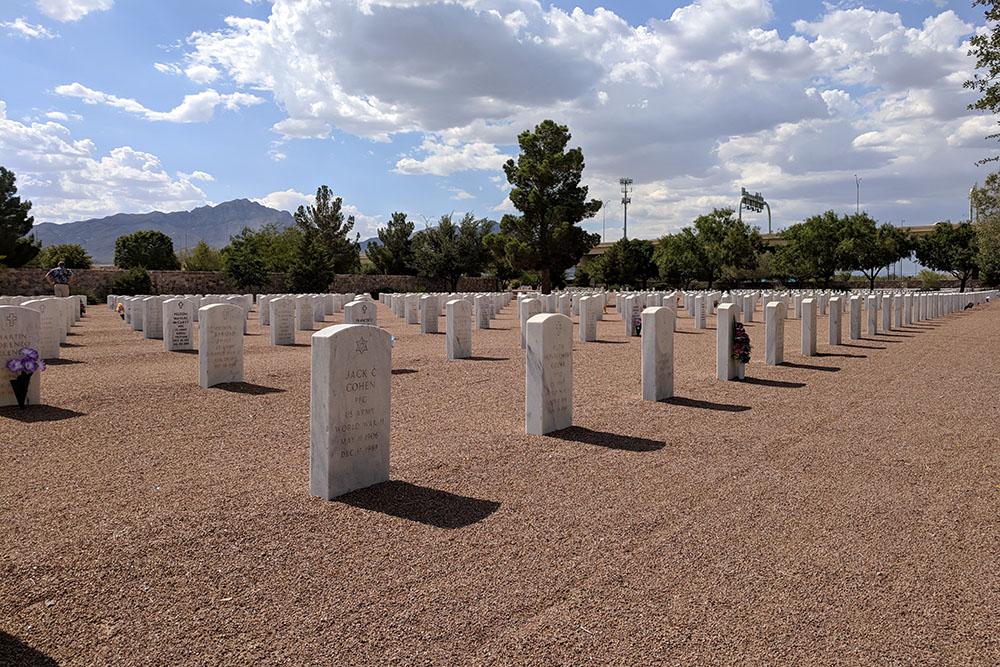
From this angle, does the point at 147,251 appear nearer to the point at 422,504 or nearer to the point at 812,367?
the point at 812,367

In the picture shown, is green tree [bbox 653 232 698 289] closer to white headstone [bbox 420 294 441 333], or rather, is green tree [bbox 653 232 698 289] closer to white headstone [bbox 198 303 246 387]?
white headstone [bbox 420 294 441 333]

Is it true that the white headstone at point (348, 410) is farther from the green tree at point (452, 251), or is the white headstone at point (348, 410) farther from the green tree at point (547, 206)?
the green tree at point (452, 251)

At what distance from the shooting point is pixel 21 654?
10.1 ft

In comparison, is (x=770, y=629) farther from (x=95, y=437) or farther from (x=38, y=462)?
(x=95, y=437)

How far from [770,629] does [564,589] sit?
109 centimetres

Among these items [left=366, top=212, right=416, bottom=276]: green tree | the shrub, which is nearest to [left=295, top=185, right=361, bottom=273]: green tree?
[left=366, top=212, right=416, bottom=276]: green tree

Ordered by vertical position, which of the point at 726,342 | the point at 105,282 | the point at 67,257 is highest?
the point at 67,257

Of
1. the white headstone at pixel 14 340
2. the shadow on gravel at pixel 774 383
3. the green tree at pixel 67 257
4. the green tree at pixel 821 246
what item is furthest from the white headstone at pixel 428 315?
the green tree at pixel 67 257

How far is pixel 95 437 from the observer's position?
7.30 metres

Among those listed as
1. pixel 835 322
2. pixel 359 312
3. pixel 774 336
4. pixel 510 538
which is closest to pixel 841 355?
pixel 835 322

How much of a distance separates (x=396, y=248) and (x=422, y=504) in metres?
79.0

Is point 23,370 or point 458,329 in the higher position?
point 458,329

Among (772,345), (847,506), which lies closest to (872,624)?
(847,506)

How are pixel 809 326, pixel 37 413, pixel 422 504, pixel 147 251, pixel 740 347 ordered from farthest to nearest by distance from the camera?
pixel 147 251
pixel 809 326
pixel 740 347
pixel 37 413
pixel 422 504
